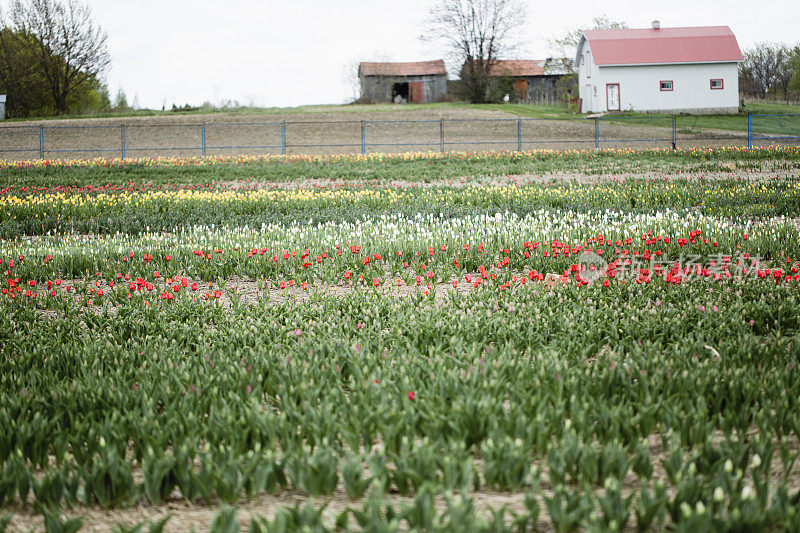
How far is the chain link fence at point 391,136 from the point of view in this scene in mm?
29688

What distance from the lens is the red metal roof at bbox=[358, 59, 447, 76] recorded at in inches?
2360

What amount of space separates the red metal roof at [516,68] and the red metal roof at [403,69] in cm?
637

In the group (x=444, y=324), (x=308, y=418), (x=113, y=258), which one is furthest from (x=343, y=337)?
(x=113, y=258)

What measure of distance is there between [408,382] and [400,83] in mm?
59553

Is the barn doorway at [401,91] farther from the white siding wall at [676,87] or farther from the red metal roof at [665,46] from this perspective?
the white siding wall at [676,87]

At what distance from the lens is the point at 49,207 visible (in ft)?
41.3

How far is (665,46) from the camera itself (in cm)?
4253

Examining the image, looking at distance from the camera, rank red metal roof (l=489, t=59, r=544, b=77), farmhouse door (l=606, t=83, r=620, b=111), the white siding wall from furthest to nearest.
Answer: red metal roof (l=489, t=59, r=544, b=77) → farmhouse door (l=606, t=83, r=620, b=111) → the white siding wall

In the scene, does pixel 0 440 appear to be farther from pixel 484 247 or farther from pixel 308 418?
pixel 484 247

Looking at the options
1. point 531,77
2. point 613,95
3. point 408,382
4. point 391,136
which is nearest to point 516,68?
point 531,77

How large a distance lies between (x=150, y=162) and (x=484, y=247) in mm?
18837

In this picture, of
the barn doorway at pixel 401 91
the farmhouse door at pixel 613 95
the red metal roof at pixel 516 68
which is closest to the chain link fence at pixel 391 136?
the farmhouse door at pixel 613 95

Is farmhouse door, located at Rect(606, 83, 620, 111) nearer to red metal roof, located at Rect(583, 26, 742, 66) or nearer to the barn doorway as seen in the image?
red metal roof, located at Rect(583, 26, 742, 66)

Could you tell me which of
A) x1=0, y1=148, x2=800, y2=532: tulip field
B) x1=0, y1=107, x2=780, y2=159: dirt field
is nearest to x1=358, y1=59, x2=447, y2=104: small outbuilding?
x1=0, y1=107, x2=780, y2=159: dirt field
